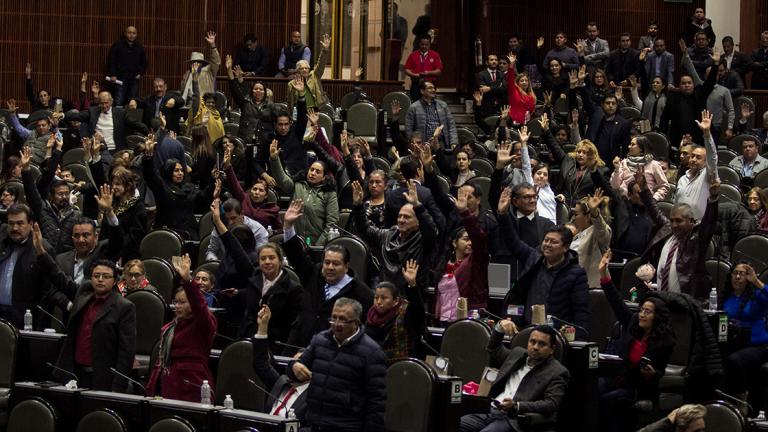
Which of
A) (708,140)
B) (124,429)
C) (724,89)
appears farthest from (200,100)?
(124,429)

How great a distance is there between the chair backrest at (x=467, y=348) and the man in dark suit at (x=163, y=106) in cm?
793

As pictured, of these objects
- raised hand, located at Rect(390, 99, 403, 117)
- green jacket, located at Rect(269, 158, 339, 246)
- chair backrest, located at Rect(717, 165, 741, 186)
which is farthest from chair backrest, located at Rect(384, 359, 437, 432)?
raised hand, located at Rect(390, 99, 403, 117)

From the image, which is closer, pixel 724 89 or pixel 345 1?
pixel 724 89

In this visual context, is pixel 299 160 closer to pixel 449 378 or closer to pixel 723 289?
pixel 723 289

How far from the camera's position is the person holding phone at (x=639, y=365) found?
7.67 metres

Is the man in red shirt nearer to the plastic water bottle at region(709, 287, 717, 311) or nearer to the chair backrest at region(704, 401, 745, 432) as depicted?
the plastic water bottle at region(709, 287, 717, 311)

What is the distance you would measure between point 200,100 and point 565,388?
8642 mm

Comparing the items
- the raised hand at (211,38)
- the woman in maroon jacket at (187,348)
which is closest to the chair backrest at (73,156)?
the raised hand at (211,38)

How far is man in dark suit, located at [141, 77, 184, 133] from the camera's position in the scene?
15195mm

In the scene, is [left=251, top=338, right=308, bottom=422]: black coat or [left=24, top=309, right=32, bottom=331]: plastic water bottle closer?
[left=251, top=338, right=308, bottom=422]: black coat

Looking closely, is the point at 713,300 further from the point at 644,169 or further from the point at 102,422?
the point at 102,422

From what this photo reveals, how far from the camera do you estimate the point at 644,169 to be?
38.5 ft

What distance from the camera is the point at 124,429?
6855mm

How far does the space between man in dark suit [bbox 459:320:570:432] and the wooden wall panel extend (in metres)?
11.8
